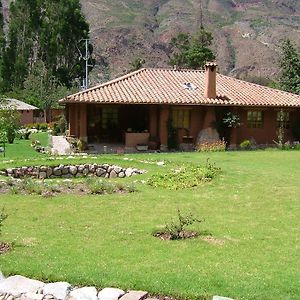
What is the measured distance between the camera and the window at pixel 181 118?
84.2 feet

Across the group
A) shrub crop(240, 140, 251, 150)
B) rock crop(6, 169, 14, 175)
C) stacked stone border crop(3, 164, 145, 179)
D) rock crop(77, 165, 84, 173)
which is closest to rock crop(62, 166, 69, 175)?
stacked stone border crop(3, 164, 145, 179)

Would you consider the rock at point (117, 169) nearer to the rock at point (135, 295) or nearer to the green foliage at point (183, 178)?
the green foliage at point (183, 178)

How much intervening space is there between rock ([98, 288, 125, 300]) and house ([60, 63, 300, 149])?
18116 millimetres

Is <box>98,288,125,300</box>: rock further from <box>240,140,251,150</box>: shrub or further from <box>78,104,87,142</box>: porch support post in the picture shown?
<box>240,140,251,150</box>: shrub

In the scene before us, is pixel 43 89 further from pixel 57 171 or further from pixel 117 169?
pixel 117 169

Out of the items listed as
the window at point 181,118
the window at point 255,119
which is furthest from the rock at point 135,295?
the window at point 255,119

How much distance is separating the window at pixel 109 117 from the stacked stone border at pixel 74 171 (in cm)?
996

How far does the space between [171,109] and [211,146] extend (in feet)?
8.50

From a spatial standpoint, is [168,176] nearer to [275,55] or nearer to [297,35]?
[275,55]

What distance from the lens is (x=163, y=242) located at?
800 cm

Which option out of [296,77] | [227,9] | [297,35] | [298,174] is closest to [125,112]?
[298,174]

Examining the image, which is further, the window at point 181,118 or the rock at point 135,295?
the window at point 181,118

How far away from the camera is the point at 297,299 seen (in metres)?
5.86

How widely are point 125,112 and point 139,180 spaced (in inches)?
520
